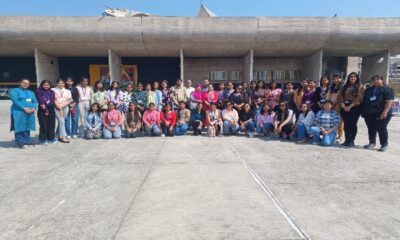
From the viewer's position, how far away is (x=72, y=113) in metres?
7.52

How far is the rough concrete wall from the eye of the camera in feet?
80.8

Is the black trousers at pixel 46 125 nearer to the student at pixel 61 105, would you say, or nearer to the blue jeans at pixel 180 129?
the student at pixel 61 105

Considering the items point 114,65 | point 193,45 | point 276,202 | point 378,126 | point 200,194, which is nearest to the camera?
point 276,202

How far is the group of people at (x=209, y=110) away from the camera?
629 centimetres

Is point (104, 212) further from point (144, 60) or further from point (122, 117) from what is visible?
point (144, 60)

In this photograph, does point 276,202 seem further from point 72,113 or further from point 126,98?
point 72,113

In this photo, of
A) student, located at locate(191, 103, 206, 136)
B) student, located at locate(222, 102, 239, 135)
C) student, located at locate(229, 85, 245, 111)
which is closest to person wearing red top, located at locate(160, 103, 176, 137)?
student, located at locate(191, 103, 206, 136)

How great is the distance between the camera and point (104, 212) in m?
2.97

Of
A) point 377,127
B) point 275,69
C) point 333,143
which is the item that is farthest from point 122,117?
point 275,69

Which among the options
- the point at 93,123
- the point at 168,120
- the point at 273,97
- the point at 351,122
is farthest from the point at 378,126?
the point at 93,123

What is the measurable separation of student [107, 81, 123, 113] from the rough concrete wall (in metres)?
17.1

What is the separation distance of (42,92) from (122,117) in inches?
90.3

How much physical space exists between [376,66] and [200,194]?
25.8 metres

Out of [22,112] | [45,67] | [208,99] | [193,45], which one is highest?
[193,45]
